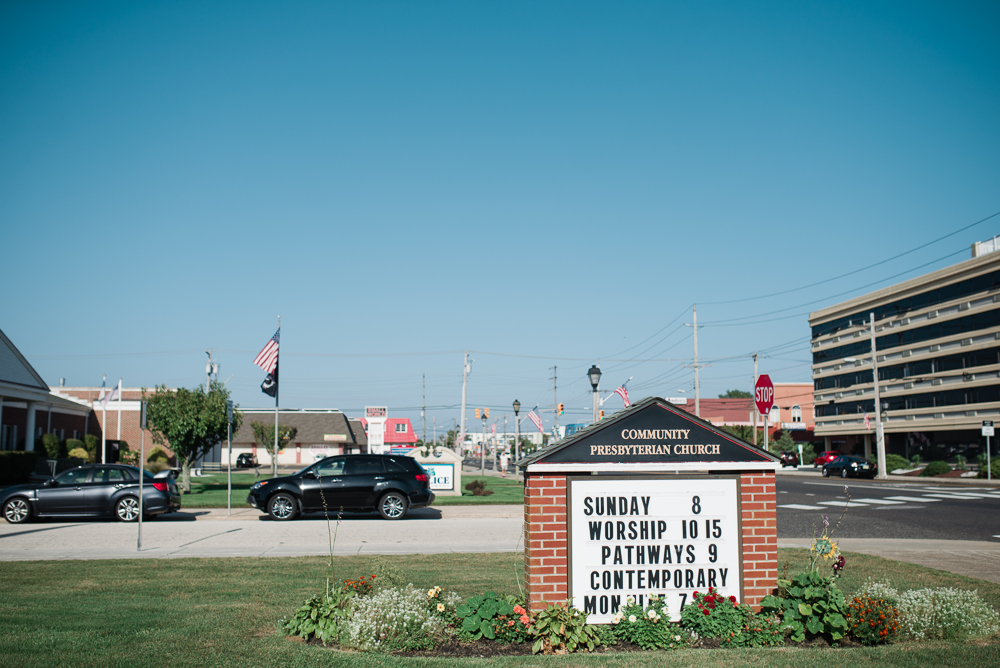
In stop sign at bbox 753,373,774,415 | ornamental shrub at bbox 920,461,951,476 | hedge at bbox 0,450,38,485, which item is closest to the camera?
stop sign at bbox 753,373,774,415

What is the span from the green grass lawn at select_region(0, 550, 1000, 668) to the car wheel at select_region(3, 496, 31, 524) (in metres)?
7.76

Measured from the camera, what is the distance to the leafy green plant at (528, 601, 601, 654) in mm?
6496

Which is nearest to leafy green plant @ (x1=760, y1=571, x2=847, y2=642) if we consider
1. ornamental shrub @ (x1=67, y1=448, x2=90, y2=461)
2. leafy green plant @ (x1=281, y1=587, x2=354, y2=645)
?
leafy green plant @ (x1=281, y1=587, x2=354, y2=645)

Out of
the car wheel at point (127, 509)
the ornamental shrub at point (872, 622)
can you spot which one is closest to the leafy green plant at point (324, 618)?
the ornamental shrub at point (872, 622)

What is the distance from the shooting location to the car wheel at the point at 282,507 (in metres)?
18.7

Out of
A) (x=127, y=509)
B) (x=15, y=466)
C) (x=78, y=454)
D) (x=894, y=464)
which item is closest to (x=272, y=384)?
(x=127, y=509)

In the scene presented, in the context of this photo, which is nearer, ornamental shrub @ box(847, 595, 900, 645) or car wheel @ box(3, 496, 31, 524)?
ornamental shrub @ box(847, 595, 900, 645)

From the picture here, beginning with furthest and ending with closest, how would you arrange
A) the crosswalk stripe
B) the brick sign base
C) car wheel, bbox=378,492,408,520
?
the crosswalk stripe
car wheel, bbox=378,492,408,520
the brick sign base

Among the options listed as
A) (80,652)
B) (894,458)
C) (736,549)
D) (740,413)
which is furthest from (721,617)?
(740,413)

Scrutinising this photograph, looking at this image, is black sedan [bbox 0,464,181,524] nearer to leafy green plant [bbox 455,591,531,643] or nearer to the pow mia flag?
the pow mia flag

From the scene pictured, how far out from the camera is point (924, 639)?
687 cm

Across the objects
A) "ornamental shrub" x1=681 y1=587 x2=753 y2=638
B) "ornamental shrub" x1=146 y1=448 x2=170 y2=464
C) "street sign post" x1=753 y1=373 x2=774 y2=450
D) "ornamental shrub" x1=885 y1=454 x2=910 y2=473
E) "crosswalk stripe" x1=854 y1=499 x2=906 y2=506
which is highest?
"street sign post" x1=753 y1=373 x2=774 y2=450

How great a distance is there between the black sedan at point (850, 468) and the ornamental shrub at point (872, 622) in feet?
138

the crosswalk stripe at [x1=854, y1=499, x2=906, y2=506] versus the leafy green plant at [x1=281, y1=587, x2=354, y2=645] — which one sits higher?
the leafy green plant at [x1=281, y1=587, x2=354, y2=645]
